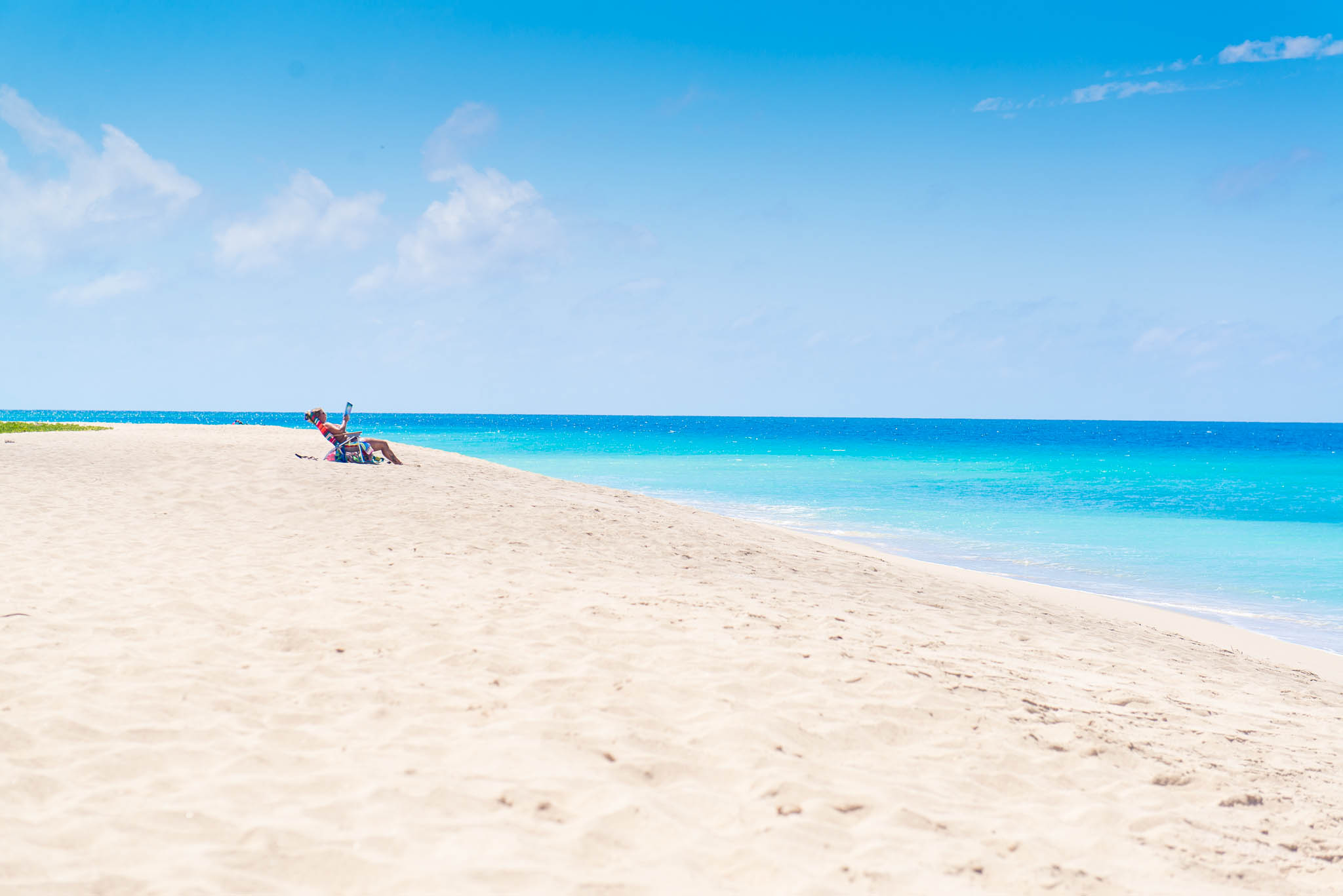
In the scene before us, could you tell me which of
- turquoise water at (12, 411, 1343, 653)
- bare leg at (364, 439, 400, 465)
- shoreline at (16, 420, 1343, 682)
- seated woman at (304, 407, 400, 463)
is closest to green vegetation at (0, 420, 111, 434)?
turquoise water at (12, 411, 1343, 653)

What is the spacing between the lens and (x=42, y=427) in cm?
2873

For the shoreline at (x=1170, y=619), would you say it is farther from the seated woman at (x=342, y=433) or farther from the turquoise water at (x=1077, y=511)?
the seated woman at (x=342, y=433)

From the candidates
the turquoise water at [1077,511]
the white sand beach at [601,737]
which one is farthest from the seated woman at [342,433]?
the white sand beach at [601,737]

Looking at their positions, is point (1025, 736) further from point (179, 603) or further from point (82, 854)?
point (179, 603)

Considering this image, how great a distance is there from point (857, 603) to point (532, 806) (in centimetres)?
540

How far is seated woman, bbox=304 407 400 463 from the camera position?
1723cm

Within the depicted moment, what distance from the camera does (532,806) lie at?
11.6ft

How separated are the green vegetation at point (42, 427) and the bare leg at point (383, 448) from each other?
645 inches

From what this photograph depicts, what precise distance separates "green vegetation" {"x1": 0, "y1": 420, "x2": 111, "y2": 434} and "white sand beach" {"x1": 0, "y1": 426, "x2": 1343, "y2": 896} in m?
22.6

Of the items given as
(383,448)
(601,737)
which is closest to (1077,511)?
(383,448)

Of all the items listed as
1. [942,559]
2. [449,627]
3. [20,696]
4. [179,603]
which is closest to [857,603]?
[449,627]

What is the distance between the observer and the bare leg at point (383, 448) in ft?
56.6

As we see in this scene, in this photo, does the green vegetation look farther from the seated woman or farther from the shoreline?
the shoreline

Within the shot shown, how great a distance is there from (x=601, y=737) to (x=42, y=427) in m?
32.6
